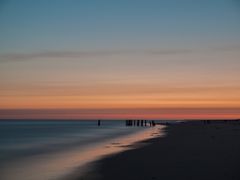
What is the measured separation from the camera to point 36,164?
18484 millimetres

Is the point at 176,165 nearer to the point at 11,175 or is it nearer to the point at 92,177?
the point at 92,177

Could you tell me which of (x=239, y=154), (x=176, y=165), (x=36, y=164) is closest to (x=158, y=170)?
(x=176, y=165)

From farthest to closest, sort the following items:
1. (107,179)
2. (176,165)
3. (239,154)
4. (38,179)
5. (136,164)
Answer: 1. (239,154)
2. (136,164)
3. (176,165)
4. (38,179)
5. (107,179)

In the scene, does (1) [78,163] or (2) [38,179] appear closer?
(2) [38,179]

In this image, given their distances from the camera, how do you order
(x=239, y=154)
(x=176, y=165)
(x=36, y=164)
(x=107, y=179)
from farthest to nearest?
(x=36, y=164) < (x=239, y=154) < (x=176, y=165) < (x=107, y=179)

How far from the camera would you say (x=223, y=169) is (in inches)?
519

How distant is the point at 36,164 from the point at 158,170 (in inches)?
270

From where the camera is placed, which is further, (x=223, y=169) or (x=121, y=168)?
(x=121, y=168)

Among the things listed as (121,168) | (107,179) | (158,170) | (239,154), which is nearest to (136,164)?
(121,168)

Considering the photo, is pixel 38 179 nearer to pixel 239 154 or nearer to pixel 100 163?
pixel 100 163

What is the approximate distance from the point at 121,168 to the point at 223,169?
3.77 m

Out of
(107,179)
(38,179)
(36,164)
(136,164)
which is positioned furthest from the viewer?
(36,164)

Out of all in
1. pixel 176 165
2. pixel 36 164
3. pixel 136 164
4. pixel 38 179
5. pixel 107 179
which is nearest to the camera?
pixel 107 179

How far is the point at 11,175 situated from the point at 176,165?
6033mm
